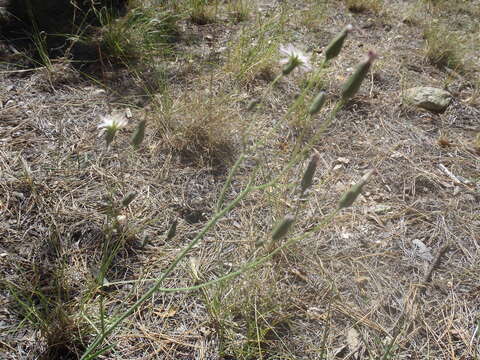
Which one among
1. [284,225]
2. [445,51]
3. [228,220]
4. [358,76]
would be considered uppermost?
[358,76]

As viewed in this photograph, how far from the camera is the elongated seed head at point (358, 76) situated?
2.96 ft

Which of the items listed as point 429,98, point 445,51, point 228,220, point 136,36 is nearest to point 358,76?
point 228,220

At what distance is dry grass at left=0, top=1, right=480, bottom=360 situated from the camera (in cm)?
101

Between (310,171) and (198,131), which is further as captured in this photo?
(198,131)

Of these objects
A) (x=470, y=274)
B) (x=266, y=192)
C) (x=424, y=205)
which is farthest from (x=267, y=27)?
(x=470, y=274)

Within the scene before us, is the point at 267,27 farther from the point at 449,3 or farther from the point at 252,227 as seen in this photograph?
the point at 449,3

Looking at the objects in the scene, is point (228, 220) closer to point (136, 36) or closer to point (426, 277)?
point (426, 277)

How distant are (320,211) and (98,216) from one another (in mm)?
804

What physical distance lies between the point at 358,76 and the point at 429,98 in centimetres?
124

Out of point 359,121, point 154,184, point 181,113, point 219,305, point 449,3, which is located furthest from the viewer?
point 449,3

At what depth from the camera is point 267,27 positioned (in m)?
2.07

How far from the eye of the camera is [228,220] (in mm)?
1342

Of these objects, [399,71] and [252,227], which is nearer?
[252,227]

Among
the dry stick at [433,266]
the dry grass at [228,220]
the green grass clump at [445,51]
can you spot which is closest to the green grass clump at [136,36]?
the dry grass at [228,220]
